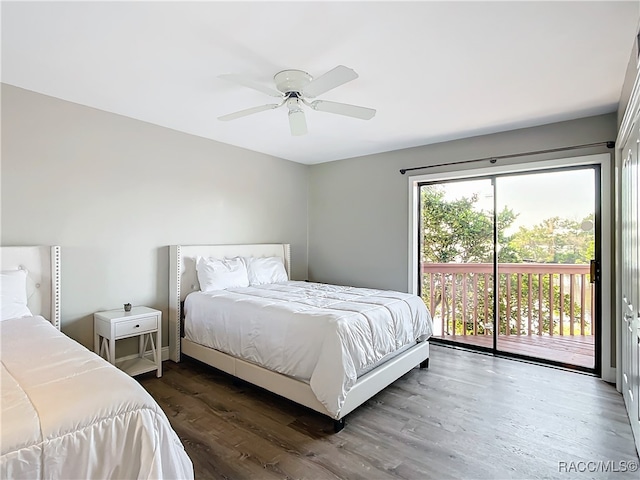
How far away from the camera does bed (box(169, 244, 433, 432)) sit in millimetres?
2400

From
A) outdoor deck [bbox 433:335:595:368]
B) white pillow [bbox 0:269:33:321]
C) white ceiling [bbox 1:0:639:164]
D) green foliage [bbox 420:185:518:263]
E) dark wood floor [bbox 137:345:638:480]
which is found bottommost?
dark wood floor [bbox 137:345:638:480]

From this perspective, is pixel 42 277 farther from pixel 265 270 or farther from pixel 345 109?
pixel 345 109

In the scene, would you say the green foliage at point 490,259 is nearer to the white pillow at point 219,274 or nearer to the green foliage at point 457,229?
the green foliage at point 457,229

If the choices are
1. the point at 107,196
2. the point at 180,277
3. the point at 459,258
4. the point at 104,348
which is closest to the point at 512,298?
the point at 459,258

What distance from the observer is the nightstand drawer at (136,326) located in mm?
2992

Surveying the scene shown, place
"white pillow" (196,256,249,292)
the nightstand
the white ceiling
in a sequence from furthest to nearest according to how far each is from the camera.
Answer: "white pillow" (196,256,249,292) < the nightstand < the white ceiling

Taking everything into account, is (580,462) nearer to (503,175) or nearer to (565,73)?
(565,73)

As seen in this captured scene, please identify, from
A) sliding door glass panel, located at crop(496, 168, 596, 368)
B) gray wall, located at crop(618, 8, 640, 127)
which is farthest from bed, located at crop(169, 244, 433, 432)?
gray wall, located at crop(618, 8, 640, 127)

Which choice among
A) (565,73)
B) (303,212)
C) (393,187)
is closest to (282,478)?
(565,73)

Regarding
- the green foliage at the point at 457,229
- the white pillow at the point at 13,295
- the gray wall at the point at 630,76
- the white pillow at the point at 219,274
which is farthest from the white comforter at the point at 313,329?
the gray wall at the point at 630,76

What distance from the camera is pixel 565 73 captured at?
249cm

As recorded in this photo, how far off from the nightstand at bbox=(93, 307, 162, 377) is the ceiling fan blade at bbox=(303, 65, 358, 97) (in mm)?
2478

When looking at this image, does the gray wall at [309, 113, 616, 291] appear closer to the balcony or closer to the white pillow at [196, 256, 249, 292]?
the balcony

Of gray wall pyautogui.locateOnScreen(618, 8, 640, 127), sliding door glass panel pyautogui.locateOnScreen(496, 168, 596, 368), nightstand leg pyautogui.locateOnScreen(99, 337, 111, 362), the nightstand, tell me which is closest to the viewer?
gray wall pyautogui.locateOnScreen(618, 8, 640, 127)
